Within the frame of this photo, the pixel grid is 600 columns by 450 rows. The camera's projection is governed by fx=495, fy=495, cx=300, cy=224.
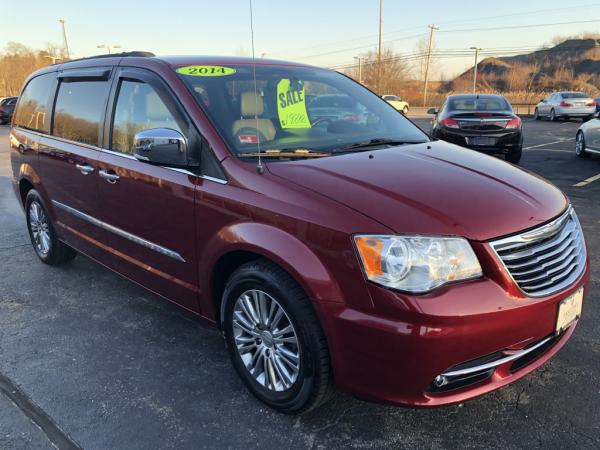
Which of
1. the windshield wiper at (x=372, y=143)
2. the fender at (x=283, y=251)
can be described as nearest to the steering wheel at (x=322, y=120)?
the windshield wiper at (x=372, y=143)

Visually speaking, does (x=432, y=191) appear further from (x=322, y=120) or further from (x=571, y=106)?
(x=571, y=106)

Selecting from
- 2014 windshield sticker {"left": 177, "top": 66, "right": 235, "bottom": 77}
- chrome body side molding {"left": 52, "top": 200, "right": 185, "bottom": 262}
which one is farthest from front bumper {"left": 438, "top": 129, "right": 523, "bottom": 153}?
chrome body side molding {"left": 52, "top": 200, "right": 185, "bottom": 262}

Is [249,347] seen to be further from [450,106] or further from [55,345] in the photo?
[450,106]

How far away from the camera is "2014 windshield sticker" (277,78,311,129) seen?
3016 mm

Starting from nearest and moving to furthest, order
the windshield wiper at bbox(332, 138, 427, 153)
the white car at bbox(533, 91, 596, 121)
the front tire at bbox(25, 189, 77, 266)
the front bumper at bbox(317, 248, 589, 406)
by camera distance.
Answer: the front bumper at bbox(317, 248, 589, 406)
the windshield wiper at bbox(332, 138, 427, 153)
the front tire at bbox(25, 189, 77, 266)
the white car at bbox(533, 91, 596, 121)

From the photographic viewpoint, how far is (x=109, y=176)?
10.8ft

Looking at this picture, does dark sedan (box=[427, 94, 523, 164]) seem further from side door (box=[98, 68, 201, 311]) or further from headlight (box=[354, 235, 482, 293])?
headlight (box=[354, 235, 482, 293])

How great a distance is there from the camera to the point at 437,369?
6.50ft

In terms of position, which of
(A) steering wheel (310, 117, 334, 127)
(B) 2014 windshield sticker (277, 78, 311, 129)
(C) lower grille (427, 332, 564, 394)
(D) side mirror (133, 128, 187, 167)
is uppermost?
(B) 2014 windshield sticker (277, 78, 311, 129)

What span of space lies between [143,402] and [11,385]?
0.83m

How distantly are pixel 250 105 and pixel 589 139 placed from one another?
32.3ft

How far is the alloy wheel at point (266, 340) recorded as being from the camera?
2383 millimetres

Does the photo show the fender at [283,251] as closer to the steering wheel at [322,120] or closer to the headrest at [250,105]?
the headrest at [250,105]

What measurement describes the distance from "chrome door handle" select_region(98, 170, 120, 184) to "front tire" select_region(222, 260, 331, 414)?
47.8 inches
